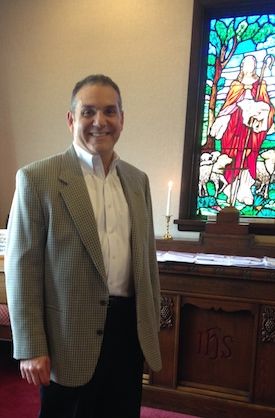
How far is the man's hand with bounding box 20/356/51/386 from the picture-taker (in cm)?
89

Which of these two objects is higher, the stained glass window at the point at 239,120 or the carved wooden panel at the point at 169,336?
the stained glass window at the point at 239,120

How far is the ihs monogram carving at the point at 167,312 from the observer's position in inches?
67.5

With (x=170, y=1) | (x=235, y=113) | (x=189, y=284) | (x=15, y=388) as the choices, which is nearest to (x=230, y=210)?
(x=189, y=284)

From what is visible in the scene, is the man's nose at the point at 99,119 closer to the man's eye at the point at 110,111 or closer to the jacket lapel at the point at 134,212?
the man's eye at the point at 110,111

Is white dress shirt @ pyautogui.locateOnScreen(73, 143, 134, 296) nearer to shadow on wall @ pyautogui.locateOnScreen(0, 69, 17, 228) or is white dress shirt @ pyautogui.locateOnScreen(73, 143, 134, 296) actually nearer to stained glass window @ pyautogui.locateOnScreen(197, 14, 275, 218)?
stained glass window @ pyautogui.locateOnScreen(197, 14, 275, 218)

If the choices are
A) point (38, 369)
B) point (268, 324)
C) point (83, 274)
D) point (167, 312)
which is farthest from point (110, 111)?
point (268, 324)

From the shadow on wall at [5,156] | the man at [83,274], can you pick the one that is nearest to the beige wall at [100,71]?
the shadow on wall at [5,156]

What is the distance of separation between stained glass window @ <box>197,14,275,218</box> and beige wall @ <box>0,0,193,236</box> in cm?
18

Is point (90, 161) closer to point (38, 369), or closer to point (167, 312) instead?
point (38, 369)

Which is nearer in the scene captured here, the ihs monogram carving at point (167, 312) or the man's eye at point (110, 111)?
the man's eye at point (110, 111)

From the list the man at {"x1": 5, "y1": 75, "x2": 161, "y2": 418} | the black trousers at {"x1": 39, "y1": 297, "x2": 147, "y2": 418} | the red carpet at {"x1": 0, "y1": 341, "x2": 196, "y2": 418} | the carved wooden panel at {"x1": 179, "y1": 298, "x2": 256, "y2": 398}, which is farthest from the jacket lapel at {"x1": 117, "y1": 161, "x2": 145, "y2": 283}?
the red carpet at {"x1": 0, "y1": 341, "x2": 196, "y2": 418}

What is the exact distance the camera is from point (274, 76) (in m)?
2.08

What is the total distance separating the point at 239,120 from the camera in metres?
2.15

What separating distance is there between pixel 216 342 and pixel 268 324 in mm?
268
